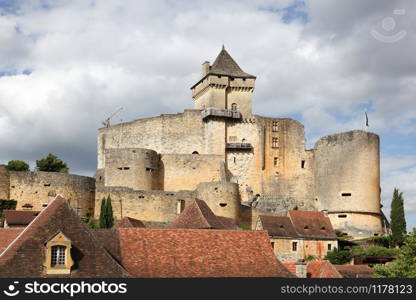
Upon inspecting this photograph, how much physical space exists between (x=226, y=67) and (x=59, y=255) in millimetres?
61574

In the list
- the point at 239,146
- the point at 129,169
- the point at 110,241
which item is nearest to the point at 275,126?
the point at 239,146

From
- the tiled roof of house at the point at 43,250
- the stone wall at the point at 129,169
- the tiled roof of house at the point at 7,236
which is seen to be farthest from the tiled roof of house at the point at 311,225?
the tiled roof of house at the point at 43,250

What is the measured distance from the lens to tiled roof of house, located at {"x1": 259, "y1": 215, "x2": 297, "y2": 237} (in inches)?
2335

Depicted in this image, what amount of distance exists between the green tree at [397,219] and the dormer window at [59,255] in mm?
44841

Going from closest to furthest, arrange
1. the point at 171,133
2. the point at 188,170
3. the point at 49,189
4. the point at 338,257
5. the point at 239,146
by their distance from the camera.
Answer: the point at 338,257 → the point at 49,189 → the point at 188,170 → the point at 239,146 → the point at 171,133

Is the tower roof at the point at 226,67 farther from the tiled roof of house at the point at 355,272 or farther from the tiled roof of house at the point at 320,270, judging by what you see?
the tiled roof of house at the point at 320,270

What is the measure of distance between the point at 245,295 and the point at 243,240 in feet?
23.3

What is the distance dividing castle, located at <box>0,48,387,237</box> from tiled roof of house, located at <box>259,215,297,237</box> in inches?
217

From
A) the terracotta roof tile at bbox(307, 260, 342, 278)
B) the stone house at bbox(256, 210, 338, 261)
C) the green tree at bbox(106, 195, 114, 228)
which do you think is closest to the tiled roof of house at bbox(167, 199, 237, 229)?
the terracotta roof tile at bbox(307, 260, 342, 278)

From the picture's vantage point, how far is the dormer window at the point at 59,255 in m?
24.6

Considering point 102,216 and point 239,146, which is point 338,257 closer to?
point 102,216

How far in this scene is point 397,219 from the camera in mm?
65312

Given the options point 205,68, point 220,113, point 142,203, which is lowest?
point 142,203

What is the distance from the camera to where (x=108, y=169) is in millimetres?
72250
